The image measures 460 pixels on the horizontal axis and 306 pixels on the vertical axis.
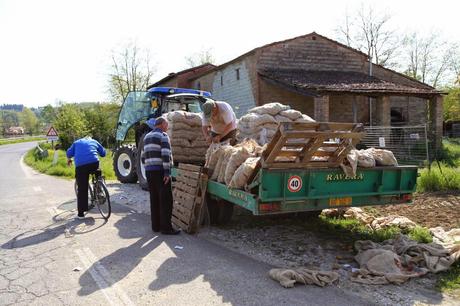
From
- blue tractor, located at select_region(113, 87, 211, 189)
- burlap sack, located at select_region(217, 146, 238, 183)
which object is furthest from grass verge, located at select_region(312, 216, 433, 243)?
blue tractor, located at select_region(113, 87, 211, 189)

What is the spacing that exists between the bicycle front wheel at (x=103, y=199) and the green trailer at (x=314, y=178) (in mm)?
2935

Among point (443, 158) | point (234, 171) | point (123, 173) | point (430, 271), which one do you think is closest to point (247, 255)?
point (234, 171)

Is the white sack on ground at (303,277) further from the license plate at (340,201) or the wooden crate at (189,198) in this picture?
the wooden crate at (189,198)

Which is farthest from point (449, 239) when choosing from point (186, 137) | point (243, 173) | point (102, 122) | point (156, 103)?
point (102, 122)

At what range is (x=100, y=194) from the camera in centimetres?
826

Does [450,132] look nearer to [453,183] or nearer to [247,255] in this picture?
[453,183]

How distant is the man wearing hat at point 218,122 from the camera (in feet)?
25.3

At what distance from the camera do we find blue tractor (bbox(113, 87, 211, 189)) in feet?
38.3

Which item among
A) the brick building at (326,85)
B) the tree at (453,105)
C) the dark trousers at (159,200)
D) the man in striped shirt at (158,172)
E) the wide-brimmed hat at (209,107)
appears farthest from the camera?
the tree at (453,105)

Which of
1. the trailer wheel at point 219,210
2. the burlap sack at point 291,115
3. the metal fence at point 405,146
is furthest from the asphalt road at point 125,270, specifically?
the metal fence at point 405,146

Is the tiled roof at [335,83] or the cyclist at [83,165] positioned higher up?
the tiled roof at [335,83]

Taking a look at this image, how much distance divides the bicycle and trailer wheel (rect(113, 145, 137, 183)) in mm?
4154

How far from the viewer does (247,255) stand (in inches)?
223

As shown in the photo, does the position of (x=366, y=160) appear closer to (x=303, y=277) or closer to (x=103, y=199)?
(x=303, y=277)
